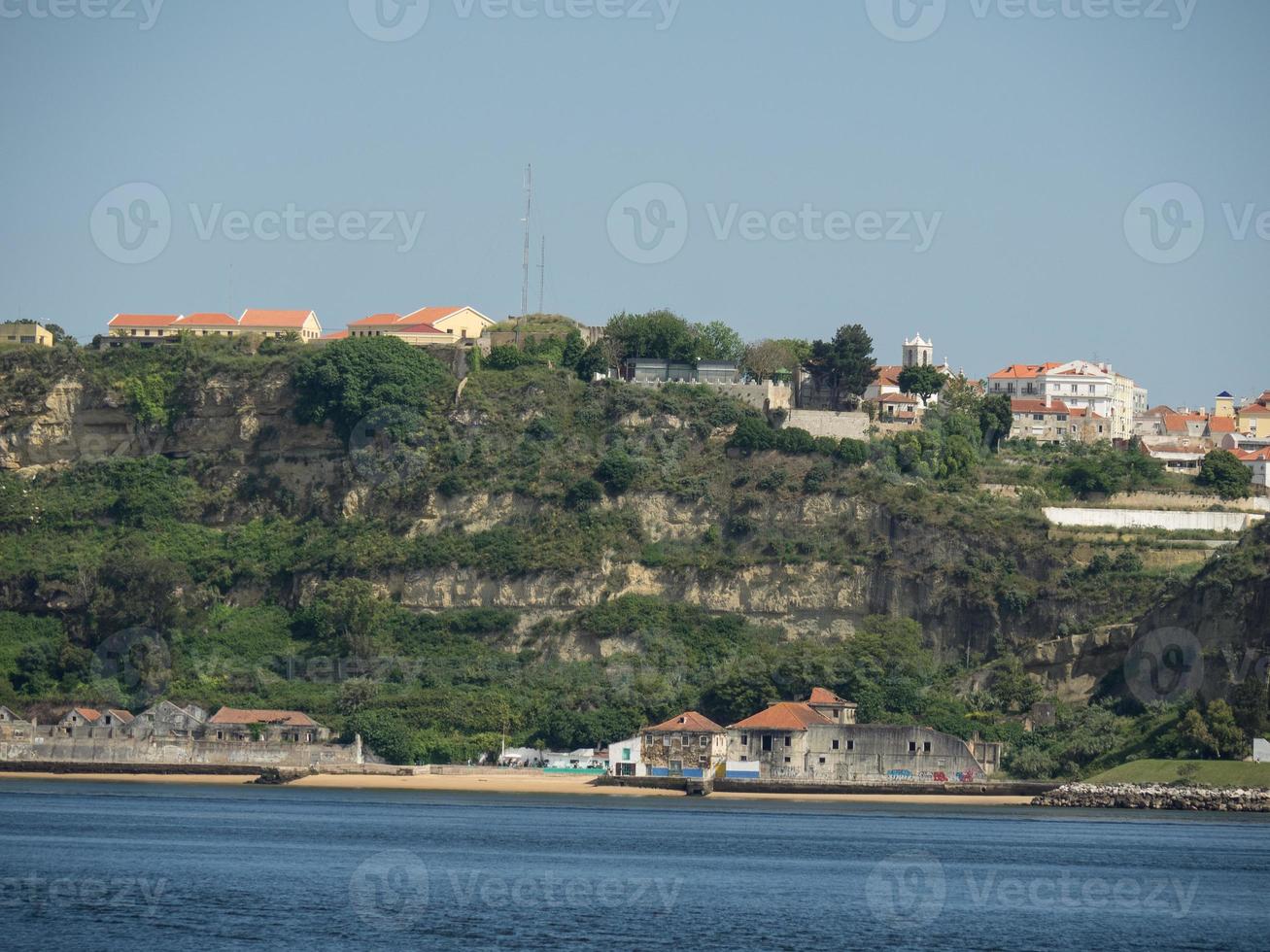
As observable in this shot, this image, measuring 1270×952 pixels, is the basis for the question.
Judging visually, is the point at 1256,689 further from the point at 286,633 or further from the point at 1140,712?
the point at 286,633

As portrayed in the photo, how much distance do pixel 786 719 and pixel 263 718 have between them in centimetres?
2099

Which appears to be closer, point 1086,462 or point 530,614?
point 530,614

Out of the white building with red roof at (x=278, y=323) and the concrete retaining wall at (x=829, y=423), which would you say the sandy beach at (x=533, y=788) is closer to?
the concrete retaining wall at (x=829, y=423)

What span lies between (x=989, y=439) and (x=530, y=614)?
94.5ft

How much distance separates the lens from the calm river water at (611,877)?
44.8 meters

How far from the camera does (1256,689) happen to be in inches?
3007

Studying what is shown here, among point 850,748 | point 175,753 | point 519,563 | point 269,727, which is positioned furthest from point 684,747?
point 175,753

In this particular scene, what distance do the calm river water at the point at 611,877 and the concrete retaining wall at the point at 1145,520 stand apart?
24108 mm

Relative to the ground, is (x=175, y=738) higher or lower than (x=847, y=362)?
lower

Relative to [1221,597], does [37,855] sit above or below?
below

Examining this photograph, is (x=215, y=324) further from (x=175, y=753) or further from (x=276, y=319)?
(x=175, y=753)

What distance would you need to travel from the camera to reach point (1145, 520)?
323ft

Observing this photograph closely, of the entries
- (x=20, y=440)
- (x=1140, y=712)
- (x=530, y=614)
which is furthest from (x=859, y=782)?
(x=20, y=440)

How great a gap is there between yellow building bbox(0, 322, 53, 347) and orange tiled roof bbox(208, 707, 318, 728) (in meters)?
38.1
